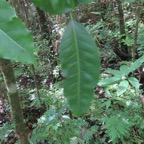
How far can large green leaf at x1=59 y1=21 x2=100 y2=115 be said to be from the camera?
388mm

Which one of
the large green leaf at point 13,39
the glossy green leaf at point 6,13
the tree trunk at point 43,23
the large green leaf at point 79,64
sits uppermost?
the glossy green leaf at point 6,13

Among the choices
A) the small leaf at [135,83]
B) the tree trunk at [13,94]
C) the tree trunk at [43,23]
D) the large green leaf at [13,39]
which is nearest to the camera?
the large green leaf at [13,39]

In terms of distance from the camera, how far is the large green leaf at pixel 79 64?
1.27 feet

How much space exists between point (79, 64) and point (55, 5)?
3.7 inches

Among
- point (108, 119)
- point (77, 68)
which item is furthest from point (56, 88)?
point (77, 68)

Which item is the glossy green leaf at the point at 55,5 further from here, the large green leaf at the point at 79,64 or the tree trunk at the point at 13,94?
the tree trunk at the point at 13,94

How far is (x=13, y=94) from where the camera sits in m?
0.97

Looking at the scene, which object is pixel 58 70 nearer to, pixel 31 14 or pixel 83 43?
pixel 31 14

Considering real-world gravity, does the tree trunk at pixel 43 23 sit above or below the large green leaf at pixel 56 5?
below

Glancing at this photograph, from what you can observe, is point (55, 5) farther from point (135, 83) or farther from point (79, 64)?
point (135, 83)

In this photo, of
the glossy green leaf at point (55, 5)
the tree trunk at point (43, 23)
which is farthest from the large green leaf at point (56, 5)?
the tree trunk at point (43, 23)

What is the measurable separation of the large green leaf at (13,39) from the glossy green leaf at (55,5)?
37mm

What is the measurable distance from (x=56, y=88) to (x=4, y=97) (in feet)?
1.48

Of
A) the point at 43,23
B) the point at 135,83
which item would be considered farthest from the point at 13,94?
the point at 43,23
